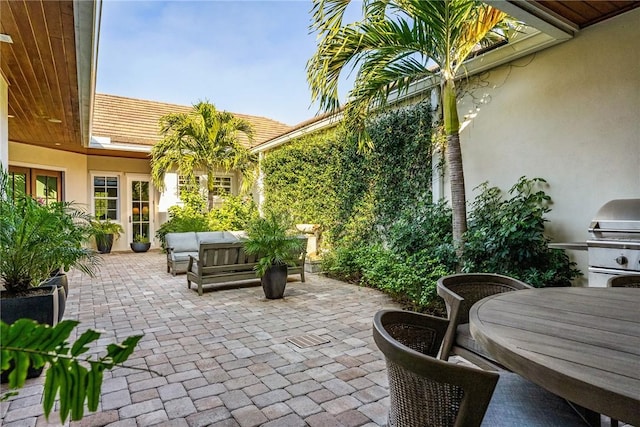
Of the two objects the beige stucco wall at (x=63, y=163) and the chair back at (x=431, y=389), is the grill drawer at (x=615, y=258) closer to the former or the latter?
the chair back at (x=431, y=389)

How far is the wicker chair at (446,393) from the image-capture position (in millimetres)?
1146

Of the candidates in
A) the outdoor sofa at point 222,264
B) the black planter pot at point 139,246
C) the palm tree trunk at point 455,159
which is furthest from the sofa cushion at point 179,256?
the palm tree trunk at point 455,159

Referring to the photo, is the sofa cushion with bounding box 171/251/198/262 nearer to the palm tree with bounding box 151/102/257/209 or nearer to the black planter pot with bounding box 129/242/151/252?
the palm tree with bounding box 151/102/257/209

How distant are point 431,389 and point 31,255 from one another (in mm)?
3190

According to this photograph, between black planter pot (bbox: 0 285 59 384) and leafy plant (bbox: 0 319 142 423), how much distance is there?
2.73 meters

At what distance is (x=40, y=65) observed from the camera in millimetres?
4422

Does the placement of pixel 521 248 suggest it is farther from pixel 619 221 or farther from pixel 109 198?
pixel 109 198

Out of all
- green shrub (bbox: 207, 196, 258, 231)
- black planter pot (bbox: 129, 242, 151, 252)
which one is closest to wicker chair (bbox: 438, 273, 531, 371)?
green shrub (bbox: 207, 196, 258, 231)

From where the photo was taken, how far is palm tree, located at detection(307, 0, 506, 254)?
4.04 m

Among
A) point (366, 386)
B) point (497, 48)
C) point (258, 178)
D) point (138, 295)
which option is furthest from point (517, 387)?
point (258, 178)

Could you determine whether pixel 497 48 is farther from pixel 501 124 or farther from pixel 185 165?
pixel 185 165

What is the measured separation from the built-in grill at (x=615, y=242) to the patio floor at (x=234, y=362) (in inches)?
82.9

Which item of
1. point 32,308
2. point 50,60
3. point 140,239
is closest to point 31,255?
point 32,308

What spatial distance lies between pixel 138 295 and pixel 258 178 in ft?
20.7
